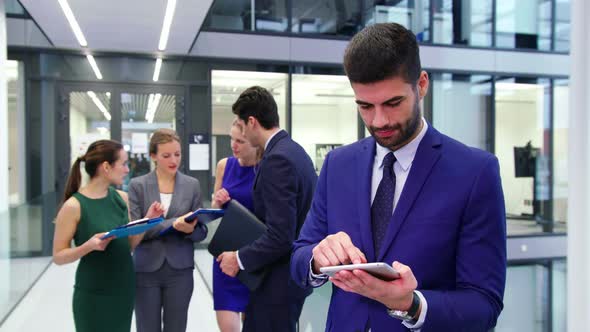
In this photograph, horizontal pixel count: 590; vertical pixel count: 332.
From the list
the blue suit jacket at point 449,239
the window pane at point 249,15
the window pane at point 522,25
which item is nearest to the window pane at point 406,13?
the window pane at point 522,25

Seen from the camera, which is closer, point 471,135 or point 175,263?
point 175,263

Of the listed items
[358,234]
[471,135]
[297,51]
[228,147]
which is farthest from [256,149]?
[471,135]

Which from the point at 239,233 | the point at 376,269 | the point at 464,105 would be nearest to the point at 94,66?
the point at 239,233

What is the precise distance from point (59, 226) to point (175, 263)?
673 mm

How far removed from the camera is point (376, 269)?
975 mm

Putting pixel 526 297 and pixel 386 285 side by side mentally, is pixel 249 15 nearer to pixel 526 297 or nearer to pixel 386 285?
pixel 526 297

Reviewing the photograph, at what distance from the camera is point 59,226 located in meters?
2.62

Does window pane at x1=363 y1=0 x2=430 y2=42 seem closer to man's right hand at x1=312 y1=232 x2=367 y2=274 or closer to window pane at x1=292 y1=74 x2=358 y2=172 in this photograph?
window pane at x1=292 y1=74 x2=358 y2=172

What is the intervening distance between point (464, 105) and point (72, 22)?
6580 mm

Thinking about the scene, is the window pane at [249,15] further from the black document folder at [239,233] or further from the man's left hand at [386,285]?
the man's left hand at [386,285]

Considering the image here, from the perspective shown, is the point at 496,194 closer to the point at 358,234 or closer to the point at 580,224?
the point at 358,234

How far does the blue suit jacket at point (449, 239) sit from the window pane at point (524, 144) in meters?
8.61

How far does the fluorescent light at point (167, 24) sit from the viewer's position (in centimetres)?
491

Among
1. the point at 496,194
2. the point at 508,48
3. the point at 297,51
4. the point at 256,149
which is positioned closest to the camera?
the point at 496,194
